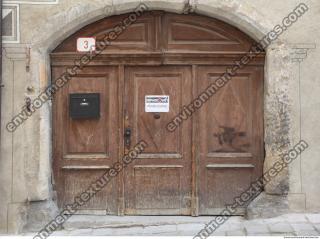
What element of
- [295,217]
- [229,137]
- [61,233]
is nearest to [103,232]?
[61,233]

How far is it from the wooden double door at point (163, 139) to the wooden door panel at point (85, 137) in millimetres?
12

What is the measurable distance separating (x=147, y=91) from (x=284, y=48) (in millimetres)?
1664

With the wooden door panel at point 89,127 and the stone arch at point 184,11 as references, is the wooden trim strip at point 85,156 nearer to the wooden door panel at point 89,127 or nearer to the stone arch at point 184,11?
the wooden door panel at point 89,127

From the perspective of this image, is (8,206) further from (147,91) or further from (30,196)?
(147,91)

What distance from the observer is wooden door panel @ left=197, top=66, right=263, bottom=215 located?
610 cm

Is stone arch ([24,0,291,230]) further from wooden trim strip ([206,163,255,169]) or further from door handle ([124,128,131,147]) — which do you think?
door handle ([124,128,131,147])

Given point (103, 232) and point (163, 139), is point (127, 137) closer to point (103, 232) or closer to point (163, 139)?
point (163, 139)

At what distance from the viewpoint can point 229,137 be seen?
6129 millimetres

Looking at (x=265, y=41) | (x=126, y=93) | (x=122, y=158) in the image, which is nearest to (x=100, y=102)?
(x=126, y=93)

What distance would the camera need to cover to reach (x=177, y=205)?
20.2ft

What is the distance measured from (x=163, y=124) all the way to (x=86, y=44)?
1.32m

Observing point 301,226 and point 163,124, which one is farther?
point 163,124

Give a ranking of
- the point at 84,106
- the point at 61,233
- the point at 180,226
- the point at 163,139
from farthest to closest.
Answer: the point at 163,139 < the point at 84,106 < the point at 180,226 < the point at 61,233

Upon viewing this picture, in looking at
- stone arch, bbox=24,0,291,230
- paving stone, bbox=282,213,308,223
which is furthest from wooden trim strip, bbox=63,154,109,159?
paving stone, bbox=282,213,308,223
